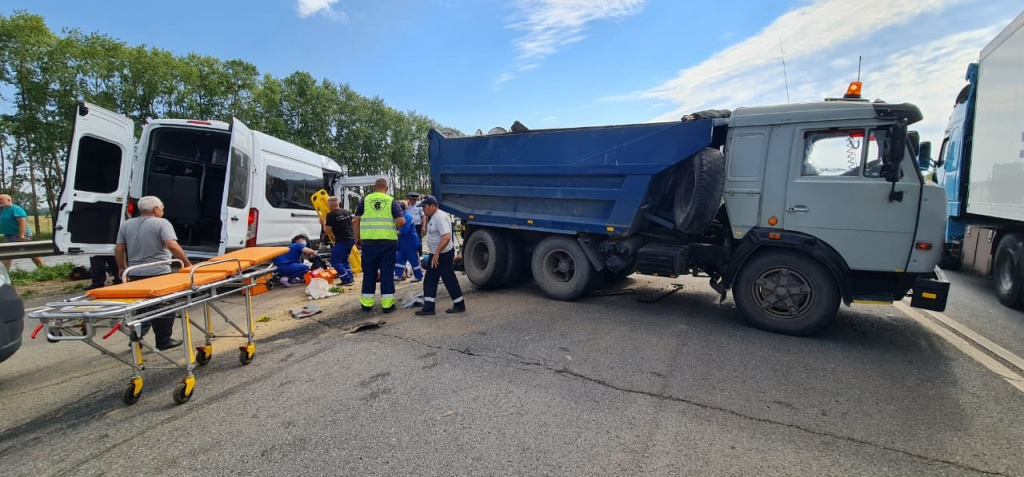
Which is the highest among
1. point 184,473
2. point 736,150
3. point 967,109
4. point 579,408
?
point 967,109

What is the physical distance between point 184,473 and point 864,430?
3908 millimetres

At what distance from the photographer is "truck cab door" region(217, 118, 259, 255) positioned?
20.6 ft

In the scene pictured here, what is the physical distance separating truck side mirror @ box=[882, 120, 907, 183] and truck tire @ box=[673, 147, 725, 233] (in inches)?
54.9

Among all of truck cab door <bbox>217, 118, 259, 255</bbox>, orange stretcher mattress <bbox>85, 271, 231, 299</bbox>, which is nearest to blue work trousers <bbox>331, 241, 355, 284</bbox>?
truck cab door <bbox>217, 118, 259, 255</bbox>

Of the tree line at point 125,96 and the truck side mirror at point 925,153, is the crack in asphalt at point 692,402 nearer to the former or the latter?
the truck side mirror at point 925,153

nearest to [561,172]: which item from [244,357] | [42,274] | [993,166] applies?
[244,357]

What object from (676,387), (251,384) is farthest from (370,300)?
(676,387)

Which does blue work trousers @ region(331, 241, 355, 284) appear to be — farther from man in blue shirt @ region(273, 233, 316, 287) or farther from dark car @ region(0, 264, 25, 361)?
dark car @ region(0, 264, 25, 361)

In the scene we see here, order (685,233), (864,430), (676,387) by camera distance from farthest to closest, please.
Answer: (685,233) < (676,387) < (864,430)

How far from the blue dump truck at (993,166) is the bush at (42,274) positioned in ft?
44.3

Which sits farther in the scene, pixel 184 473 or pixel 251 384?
pixel 251 384

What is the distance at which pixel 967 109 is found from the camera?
284 inches

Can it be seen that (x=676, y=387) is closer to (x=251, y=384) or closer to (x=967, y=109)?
(x=251, y=384)

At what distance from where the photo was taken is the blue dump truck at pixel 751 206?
4.27m
